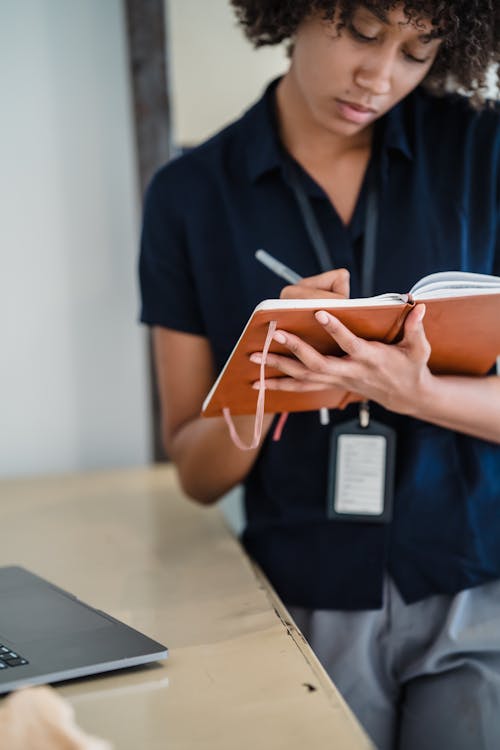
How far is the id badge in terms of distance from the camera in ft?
3.81

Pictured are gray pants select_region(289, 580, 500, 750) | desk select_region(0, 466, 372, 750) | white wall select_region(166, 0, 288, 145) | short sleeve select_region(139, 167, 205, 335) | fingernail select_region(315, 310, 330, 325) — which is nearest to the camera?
desk select_region(0, 466, 372, 750)

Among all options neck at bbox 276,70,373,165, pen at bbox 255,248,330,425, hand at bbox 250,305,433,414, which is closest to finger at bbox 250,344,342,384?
hand at bbox 250,305,433,414

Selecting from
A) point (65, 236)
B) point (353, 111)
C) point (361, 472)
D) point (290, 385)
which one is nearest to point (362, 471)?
point (361, 472)

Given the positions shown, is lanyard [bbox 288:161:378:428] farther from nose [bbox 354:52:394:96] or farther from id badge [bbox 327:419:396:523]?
nose [bbox 354:52:394:96]

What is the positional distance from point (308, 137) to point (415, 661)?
713mm

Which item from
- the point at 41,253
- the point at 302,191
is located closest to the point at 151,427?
the point at 41,253

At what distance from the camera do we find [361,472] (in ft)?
3.83

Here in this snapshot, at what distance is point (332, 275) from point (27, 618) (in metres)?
0.48

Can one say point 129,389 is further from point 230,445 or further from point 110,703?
point 110,703

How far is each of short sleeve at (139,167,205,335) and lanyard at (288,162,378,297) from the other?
183mm

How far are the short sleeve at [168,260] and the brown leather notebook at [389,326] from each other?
0.85 feet

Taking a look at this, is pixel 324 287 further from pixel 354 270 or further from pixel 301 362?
pixel 354 270

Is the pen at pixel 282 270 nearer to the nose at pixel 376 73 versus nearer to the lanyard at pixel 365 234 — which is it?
the lanyard at pixel 365 234

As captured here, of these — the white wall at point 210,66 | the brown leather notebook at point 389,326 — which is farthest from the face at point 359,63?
the white wall at point 210,66
